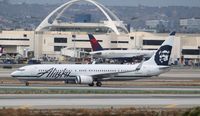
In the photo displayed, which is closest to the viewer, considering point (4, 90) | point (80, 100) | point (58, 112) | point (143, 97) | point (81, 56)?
point (58, 112)

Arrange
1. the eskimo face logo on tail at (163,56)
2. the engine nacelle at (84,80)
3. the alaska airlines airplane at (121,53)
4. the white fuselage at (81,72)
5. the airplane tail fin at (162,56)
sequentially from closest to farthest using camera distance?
1. the engine nacelle at (84,80)
2. the white fuselage at (81,72)
3. the airplane tail fin at (162,56)
4. the eskimo face logo on tail at (163,56)
5. the alaska airlines airplane at (121,53)

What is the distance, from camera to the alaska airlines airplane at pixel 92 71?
91438 mm

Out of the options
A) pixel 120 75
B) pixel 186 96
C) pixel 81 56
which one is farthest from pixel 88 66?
pixel 81 56

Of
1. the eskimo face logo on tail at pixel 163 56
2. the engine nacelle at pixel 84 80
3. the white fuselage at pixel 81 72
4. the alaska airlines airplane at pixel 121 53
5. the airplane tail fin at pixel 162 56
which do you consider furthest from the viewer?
the alaska airlines airplane at pixel 121 53

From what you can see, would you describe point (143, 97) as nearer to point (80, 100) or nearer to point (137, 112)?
point (80, 100)

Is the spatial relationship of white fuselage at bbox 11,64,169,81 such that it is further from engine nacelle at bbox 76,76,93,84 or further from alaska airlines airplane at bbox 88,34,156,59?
alaska airlines airplane at bbox 88,34,156,59

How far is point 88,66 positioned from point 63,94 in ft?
83.0

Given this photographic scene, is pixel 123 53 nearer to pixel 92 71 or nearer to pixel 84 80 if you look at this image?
pixel 92 71

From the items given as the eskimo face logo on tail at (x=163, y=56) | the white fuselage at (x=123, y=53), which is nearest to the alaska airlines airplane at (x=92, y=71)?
the eskimo face logo on tail at (x=163, y=56)

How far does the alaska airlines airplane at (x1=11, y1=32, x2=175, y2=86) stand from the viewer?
9144 cm

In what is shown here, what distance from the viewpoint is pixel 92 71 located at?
94.4 m

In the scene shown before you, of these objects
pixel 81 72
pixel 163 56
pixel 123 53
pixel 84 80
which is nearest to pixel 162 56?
pixel 163 56

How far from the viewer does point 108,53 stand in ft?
573

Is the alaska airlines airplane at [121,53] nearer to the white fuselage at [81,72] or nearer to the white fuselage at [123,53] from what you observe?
the white fuselage at [123,53]
